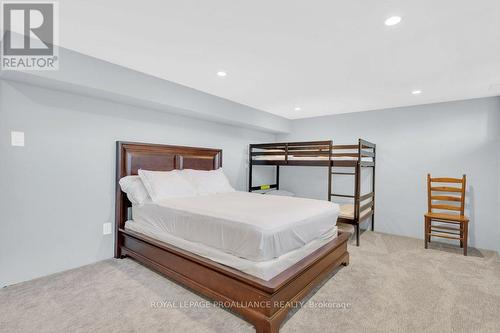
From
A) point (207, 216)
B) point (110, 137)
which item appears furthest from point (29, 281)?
point (207, 216)

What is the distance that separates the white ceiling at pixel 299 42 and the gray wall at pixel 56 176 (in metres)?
0.70

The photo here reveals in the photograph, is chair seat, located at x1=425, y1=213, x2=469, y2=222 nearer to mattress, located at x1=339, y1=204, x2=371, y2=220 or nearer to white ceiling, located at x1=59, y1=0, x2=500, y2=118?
mattress, located at x1=339, y1=204, x2=371, y2=220

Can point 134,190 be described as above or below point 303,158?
below

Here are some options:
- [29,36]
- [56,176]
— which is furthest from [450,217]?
[29,36]

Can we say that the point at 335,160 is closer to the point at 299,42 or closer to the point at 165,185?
the point at 299,42

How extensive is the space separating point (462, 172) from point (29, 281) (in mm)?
5541

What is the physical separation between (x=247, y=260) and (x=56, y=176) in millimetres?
2187

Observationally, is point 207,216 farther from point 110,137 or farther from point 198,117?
point 198,117

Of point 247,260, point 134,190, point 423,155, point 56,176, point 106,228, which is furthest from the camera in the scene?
point 423,155

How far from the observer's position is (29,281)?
2459 millimetres

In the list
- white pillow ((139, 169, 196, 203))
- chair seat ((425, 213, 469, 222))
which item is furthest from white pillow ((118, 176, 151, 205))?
chair seat ((425, 213, 469, 222))

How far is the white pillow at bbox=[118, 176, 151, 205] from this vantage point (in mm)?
2916

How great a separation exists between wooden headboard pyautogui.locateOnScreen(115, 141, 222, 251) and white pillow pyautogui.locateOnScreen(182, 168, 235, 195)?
267mm

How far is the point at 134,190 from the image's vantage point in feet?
9.64
